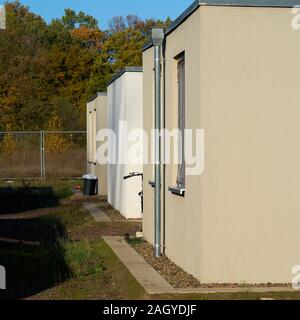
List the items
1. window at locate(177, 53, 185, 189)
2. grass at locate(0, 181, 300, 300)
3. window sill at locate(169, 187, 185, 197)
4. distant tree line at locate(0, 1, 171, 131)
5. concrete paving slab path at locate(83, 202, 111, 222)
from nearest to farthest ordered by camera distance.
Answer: grass at locate(0, 181, 300, 300), window sill at locate(169, 187, 185, 197), window at locate(177, 53, 185, 189), concrete paving slab path at locate(83, 202, 111, 222), distant tree line at locate(0, 1, 171, 131)

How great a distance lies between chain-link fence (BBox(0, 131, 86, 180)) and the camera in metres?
33.8

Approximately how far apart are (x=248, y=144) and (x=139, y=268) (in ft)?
8.23

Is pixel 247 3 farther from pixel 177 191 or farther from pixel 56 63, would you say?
pixel 56 63

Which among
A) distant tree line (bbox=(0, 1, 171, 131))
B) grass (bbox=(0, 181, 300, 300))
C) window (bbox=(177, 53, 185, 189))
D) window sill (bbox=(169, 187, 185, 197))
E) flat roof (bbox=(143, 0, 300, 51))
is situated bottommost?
grass (bbox=(0, 181, 300, 300))

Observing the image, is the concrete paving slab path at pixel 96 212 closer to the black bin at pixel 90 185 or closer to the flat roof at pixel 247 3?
the black bin at pixel 90 185

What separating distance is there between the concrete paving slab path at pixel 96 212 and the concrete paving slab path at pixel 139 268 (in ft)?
12.5

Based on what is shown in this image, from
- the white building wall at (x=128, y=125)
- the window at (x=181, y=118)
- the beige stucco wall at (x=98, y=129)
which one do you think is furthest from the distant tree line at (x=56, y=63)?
the window at (x=181, y=118)

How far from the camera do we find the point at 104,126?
2364 centimetres

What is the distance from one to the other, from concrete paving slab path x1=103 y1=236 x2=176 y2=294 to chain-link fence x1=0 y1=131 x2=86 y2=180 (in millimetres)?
20402

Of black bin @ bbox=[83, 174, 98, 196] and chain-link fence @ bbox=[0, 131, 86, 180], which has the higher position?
chain-link fence @ bbox=[0, 131, 86, 180]

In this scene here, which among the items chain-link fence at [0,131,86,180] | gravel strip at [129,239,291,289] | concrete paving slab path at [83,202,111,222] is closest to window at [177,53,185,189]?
gravel strip at [129,239,291,289]

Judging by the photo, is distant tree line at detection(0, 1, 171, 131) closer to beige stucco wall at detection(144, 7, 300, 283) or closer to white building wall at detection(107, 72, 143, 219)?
white building wall at detection(107, 72, 143, 219)

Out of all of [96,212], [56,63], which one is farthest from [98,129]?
[56,63]
